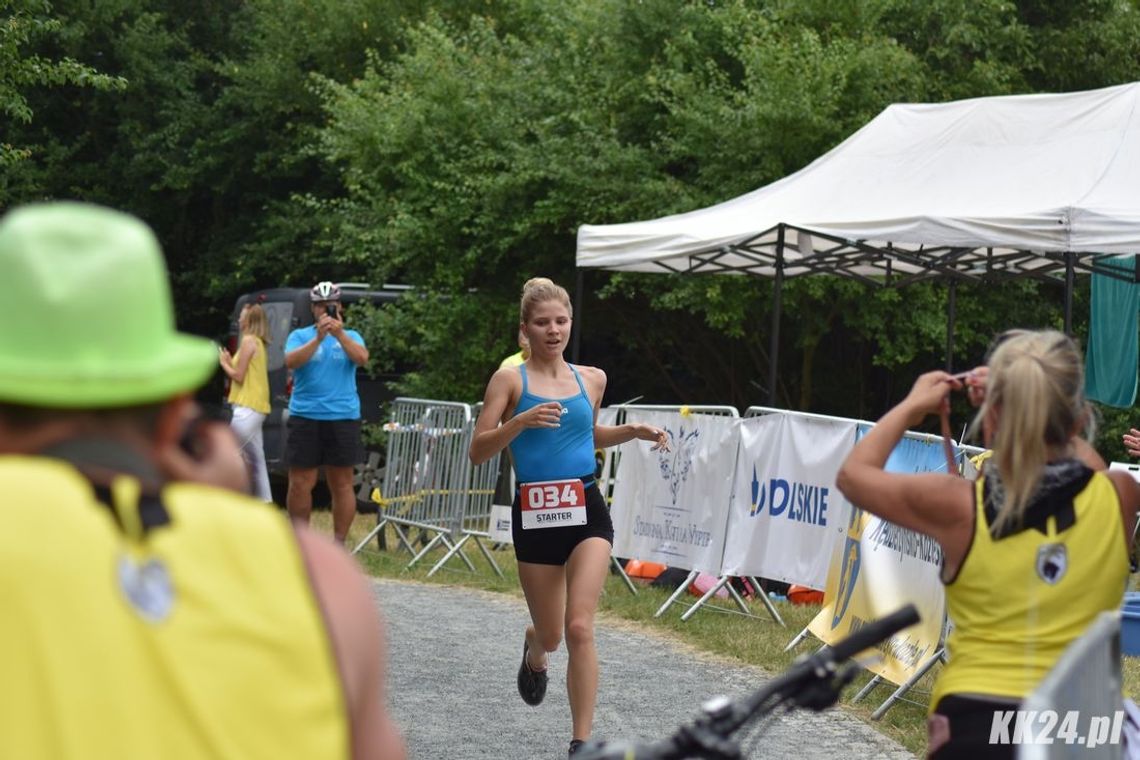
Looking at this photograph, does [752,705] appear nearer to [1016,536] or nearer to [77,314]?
[77,314]

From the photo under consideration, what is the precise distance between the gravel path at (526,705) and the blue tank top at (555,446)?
1235 mm

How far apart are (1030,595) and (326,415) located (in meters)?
9.92

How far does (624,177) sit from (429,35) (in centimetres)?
505

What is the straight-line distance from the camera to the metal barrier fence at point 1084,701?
2.42 metres

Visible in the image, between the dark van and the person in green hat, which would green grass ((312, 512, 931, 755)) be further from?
the person in green hat

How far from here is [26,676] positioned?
167cm

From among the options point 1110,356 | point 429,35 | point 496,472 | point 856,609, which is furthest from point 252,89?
point 856,609

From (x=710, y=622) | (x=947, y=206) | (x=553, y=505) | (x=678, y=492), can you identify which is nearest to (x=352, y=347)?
(x=678, y=492)

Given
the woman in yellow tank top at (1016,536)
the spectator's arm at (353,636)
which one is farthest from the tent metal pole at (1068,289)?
the spectator's arm at (353,636)

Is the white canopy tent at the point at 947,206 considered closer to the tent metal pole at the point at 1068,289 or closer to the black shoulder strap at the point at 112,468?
the tent metal pole at the point at 1068,289

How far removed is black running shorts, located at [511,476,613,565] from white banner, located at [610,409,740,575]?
176 inches

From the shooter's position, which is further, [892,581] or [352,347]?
[352,347]

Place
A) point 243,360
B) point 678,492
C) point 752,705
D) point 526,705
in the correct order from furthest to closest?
point 243,360 → point 678,492 → point 526,705 → point 752,705

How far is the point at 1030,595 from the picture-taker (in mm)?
3539
